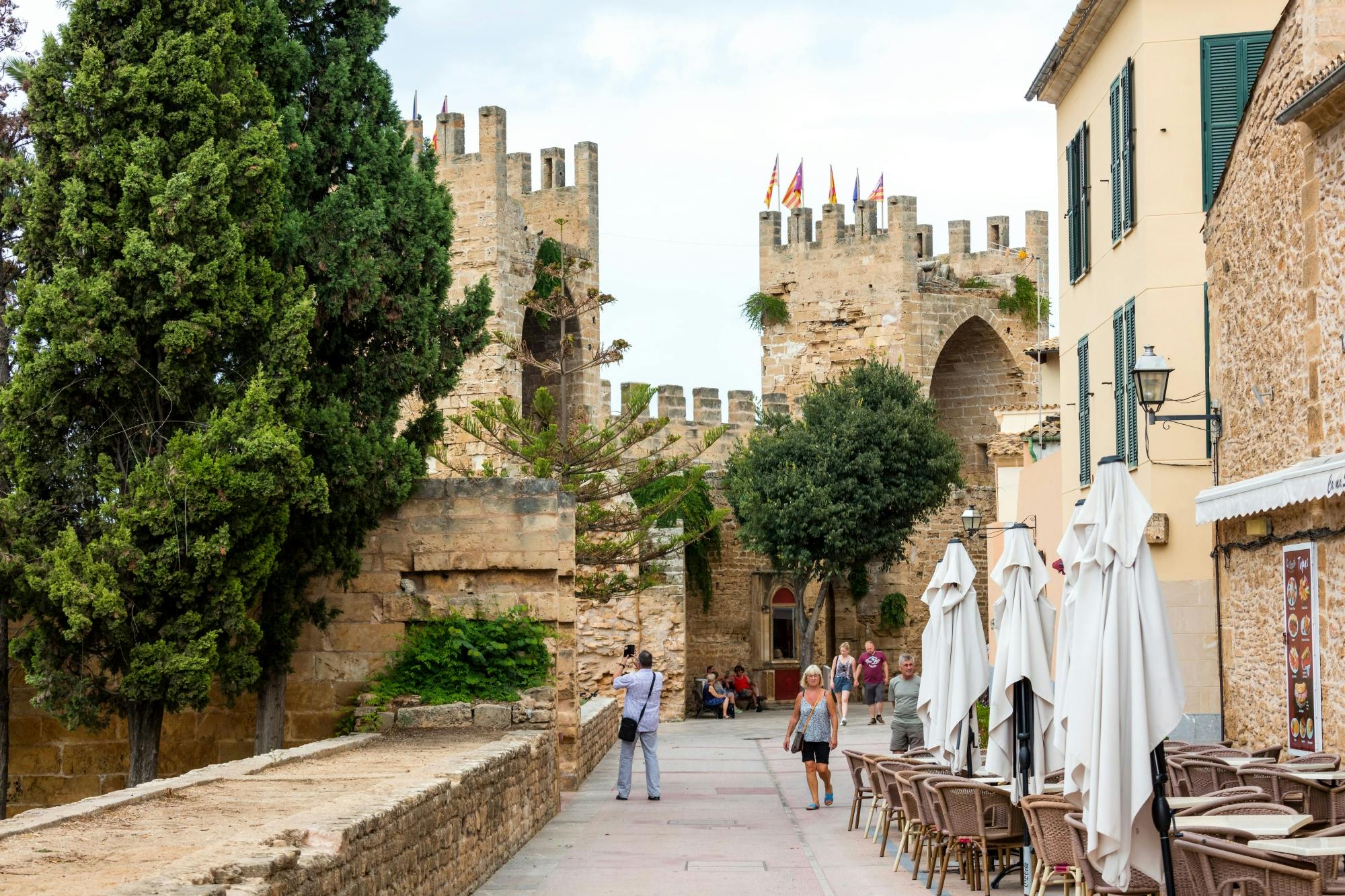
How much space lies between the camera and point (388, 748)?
1123cm

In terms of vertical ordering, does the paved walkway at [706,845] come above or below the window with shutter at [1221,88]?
below

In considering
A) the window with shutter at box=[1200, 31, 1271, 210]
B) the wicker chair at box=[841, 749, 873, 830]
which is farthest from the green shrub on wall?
the window with shutter at box=[1200, 31, 1271, 210]

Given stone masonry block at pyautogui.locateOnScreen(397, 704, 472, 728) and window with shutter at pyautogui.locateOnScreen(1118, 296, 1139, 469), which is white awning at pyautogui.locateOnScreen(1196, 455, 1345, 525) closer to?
window with shutter at pyautogui.locateOnScreen(1118, 296, 1139, 469)

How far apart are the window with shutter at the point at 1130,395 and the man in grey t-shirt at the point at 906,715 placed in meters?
3.02

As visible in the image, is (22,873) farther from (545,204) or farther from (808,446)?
(545,204)

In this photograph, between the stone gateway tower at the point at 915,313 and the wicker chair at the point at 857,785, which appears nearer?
the wicker chair at the point at 857,785

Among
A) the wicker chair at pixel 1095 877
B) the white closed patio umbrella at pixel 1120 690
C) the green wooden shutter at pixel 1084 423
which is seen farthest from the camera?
the green wooden shutter at pixel 1084 423

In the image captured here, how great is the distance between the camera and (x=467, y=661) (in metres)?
13.3

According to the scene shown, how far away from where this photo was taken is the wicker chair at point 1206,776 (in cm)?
985

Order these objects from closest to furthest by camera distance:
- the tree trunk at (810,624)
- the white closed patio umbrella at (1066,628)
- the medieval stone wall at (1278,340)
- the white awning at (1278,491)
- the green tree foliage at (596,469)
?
the white closed patio umbrella at (1066,628), the white awning at (1278,491), the medieval stone wall at (1278,340), the green tree foliage at (596,469), the tree trunk at (810,624)

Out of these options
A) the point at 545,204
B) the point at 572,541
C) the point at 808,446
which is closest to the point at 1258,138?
the point at 572,541

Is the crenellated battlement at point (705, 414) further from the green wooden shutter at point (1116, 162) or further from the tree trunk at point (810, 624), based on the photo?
the green wooden shutter at point (1116, 162)

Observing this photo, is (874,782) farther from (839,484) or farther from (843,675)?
(839,484)

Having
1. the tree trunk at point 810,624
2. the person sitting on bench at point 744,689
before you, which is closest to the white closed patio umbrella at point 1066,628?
the tree trunk at point 810,624
